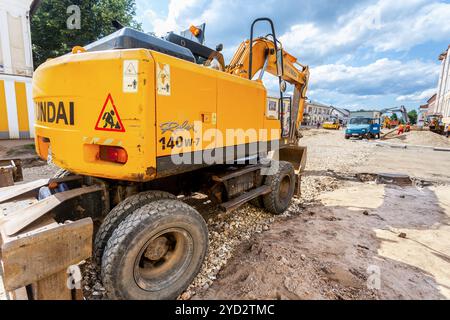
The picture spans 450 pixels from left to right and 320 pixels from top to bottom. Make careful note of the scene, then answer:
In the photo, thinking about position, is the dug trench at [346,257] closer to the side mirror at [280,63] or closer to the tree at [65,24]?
the side mirror at [280,63]

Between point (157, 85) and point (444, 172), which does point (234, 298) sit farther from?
point (444, 172)

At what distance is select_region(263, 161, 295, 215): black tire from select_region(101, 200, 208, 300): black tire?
6.46ft

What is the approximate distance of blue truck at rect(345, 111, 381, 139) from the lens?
945 inches

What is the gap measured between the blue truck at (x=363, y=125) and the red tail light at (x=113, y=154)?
25.8 m

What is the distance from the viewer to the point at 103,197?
101 inches

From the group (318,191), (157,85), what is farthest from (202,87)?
(318,191)

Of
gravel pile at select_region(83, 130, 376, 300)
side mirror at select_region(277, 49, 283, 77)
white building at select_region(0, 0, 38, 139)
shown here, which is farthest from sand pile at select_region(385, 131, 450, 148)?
white building at select_region(0, 0, 38, 139)

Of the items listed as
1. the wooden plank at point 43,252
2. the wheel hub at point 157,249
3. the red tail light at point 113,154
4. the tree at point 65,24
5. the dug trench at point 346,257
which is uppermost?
the tree at point 65,24

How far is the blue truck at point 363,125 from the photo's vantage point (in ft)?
78.8

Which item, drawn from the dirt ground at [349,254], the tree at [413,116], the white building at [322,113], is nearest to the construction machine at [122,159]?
the dirt ground at [349,254]

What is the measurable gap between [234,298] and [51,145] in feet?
7.69

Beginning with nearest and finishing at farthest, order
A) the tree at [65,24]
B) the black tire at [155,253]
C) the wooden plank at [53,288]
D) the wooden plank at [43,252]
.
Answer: the wooden plank at [43,252]
the wooden plank at [53,288]
the black tire at [155,253]
the tree at [65,24]

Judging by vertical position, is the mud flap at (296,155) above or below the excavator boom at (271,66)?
below
